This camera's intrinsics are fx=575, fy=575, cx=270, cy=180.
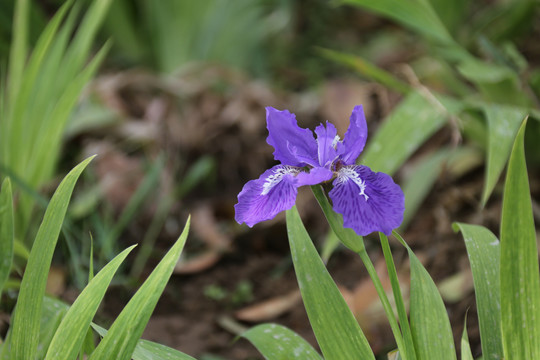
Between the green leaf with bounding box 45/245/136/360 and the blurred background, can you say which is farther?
the blurred background

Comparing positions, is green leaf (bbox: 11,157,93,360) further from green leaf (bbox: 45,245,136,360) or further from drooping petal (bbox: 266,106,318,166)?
drooping petal (bbox: 266,106,318,166)

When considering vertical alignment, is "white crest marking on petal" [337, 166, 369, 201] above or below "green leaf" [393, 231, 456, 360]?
above

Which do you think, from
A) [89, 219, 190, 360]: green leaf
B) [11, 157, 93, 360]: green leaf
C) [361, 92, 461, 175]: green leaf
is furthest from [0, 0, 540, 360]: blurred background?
[89, 219, 190, 360]: green leaf

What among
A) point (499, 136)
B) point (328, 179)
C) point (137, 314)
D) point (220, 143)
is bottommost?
point (220, 143)

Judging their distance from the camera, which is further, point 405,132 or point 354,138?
point 405,132

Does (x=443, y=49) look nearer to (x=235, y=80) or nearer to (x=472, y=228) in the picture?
(x=235, y=80)

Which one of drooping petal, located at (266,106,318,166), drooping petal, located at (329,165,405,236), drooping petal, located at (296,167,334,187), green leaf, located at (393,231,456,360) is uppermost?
drooping petal, located at (266,106,318,166)

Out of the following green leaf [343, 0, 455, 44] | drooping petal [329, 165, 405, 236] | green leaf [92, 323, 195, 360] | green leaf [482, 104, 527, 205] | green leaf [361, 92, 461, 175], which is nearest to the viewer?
drooping petal [329, 165, 405, 236]

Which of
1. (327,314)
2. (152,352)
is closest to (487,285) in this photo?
(327,314)

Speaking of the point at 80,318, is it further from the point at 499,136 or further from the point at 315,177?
the point at 499,136
